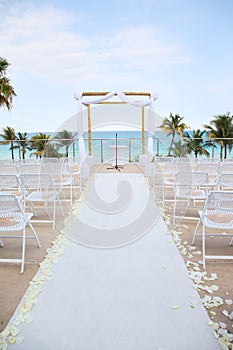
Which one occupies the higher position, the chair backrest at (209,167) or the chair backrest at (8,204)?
the chair backrest at (209,167)

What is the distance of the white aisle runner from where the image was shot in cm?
147

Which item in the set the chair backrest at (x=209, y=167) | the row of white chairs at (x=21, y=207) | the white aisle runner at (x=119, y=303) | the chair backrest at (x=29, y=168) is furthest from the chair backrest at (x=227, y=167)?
the chair backrest at (x=29, y=168)

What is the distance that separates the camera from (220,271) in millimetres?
2227

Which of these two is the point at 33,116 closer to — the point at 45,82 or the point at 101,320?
the point at 45,82

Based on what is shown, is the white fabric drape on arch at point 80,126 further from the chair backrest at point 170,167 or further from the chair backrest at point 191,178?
the chair backrest at point 191,178

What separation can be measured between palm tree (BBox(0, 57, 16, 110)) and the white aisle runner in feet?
24.5

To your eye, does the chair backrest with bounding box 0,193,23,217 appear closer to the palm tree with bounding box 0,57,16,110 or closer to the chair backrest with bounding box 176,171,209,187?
the chair backrest with bounding box 176,171,209,187

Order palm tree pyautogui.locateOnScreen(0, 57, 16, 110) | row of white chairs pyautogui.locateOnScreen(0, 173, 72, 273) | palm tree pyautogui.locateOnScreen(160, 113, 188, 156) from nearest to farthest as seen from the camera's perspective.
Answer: row of white chairs pyautogui.locateOnScreen(0, 173, 72, 273)
palm tree pyautogui.locateOnScreen(0, 57, 16, 110)
palm tree pyautogui.locateOnScreen(160, 113, 188, 156)

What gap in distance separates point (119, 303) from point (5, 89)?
853 cm

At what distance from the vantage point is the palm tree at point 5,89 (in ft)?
27.7

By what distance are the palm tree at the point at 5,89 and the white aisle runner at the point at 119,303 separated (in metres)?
7.46

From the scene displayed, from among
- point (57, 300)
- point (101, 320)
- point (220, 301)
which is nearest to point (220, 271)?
point (220, 301)

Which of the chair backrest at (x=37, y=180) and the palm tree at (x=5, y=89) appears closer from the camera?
the chair backrest at (x=37, y=180)

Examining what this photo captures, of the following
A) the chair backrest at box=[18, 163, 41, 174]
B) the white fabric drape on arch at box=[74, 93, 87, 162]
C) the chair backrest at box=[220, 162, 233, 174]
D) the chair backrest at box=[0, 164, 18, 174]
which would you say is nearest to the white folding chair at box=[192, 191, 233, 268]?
the chair backrest at box=[220, 162, 233, 174]
